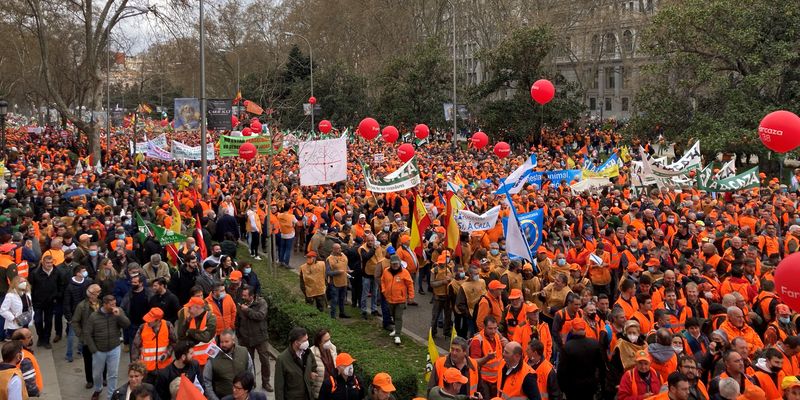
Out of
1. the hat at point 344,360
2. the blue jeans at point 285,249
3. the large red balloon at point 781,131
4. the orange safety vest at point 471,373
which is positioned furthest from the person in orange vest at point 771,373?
the blue jeans at point 285,249

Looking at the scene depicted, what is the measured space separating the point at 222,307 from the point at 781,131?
8323 mm

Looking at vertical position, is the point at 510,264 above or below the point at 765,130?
below

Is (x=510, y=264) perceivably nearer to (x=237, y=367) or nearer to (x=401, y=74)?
(x=237, y=367)

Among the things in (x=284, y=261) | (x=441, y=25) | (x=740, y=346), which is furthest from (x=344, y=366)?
(x=441, y=25)

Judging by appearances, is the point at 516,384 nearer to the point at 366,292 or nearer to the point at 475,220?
the point at 475,220

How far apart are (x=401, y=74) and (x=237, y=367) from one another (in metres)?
40.4

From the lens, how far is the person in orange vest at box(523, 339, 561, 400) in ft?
23.8

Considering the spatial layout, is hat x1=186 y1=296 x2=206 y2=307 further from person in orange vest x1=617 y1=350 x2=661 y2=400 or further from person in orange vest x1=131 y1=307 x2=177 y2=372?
person in orange vest x1=617 y1=350 x2=661 y2=400

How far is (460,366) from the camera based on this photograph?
724 cm

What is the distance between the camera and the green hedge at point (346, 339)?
8805 mm

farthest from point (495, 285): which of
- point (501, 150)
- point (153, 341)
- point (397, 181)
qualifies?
point (501, 150)

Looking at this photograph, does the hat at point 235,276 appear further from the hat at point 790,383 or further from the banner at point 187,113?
the banner at point 187,113

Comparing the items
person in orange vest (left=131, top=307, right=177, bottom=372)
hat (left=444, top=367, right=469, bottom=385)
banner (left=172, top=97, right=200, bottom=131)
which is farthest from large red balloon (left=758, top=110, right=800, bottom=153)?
banner (left=172, top=97, right=200, bottom=131)

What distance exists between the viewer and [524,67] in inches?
1497
